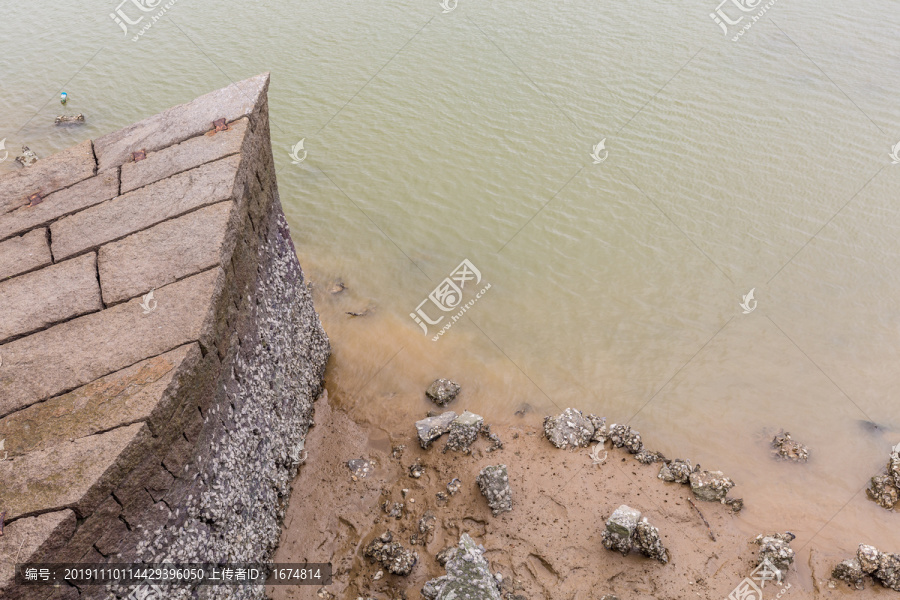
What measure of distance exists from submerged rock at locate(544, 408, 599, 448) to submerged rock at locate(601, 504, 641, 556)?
2.81ft

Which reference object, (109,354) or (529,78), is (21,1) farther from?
(109,354)

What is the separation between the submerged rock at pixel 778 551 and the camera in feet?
13.6

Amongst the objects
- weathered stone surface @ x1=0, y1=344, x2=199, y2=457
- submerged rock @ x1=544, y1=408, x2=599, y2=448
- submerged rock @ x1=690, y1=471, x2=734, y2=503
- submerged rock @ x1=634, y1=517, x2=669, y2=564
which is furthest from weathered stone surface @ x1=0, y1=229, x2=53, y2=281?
submerged rock @ x1=690, y1=471, x2=734, y2=503

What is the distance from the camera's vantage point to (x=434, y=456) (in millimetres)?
5023

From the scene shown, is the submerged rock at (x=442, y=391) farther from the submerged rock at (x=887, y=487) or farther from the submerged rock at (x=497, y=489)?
the submerged rock at (x=887, y=487)

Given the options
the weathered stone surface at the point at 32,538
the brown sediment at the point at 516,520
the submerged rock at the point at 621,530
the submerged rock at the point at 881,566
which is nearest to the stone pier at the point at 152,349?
the weathered stone surface at the point at 32,538

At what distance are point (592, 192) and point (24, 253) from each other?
6280mm

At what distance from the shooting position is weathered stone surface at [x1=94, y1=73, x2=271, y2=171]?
455cm

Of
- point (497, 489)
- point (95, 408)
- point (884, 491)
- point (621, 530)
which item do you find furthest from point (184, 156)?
point (884, 491)

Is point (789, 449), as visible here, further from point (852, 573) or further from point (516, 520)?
point (516, 520)

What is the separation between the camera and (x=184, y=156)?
14.5ft

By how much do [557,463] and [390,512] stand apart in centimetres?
147

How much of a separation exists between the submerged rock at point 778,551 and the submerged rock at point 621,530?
94 centimetres

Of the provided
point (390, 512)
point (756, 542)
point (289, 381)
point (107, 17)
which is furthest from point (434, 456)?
point (107, 17)
